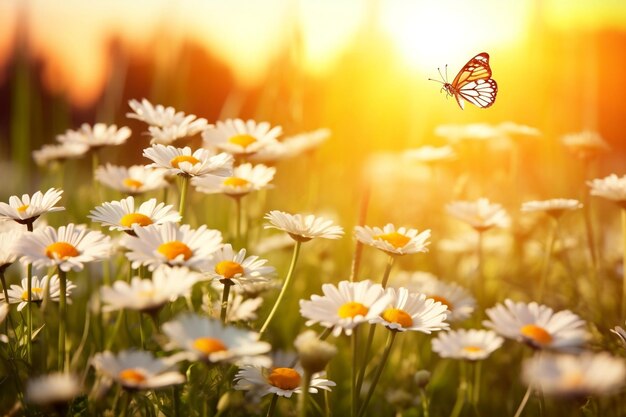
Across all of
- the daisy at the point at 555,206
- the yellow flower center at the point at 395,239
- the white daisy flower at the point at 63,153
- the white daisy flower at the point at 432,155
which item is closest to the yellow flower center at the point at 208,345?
the yellow flower center at the point at 395,239

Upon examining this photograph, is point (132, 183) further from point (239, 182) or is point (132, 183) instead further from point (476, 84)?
point (476, 84)

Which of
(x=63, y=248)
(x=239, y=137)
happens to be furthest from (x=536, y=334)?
(x=239, y=137)

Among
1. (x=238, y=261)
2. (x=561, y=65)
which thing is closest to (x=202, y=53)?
(x=561, y=65)

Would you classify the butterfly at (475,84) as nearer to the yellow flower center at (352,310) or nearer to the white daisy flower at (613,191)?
the white daisy flower at (613,191)

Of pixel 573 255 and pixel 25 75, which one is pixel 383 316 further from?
pixel 25 75

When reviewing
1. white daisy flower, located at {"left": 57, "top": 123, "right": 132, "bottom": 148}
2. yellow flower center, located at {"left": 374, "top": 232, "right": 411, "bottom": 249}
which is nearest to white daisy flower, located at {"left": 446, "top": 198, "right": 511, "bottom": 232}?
yellow flower center, located at {"left": 374, "top": 232, "right": 411, "bottom": 249}

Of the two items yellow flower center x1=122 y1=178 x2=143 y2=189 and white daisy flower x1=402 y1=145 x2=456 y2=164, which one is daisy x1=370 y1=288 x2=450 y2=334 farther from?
white daisy flower x1=402 y1=145 x2=456 y2=164
